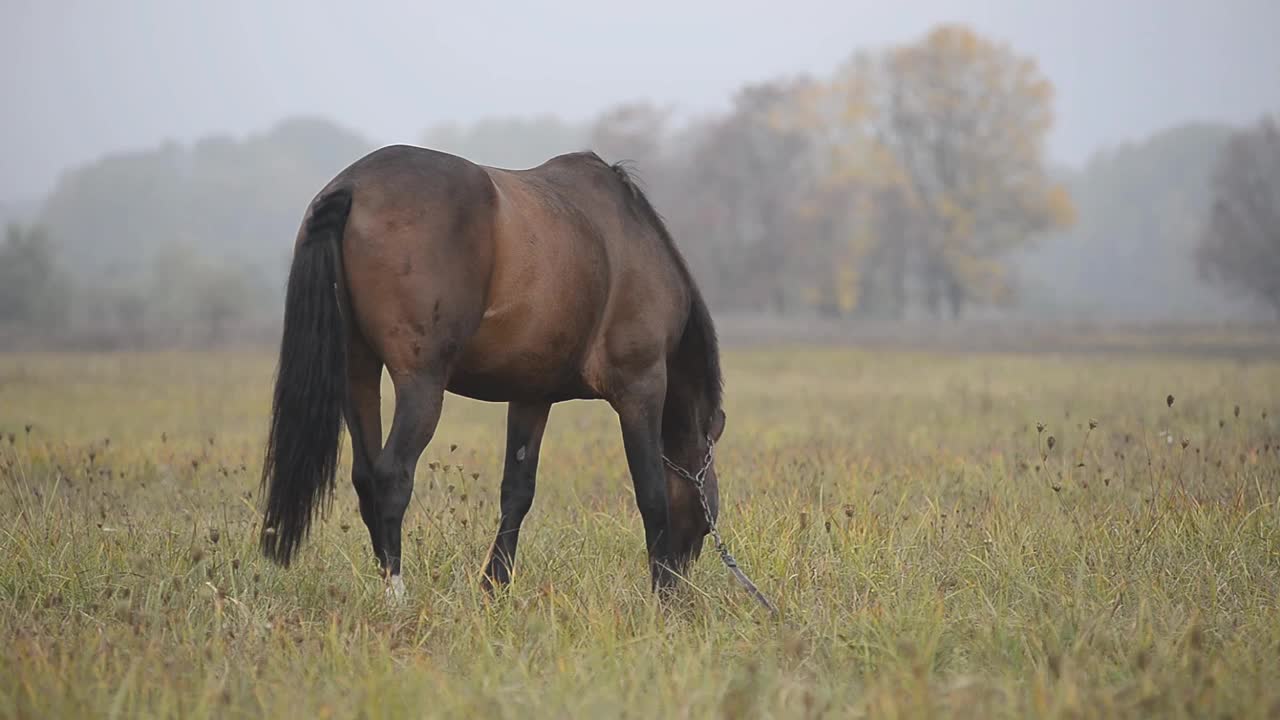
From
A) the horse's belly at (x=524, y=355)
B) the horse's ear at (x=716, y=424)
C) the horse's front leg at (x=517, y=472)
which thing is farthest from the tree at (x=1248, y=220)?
the horse's belly at (x=524, y=355)

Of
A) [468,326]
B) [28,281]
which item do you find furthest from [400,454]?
[28,281]

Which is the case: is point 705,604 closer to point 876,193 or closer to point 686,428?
point 686,428

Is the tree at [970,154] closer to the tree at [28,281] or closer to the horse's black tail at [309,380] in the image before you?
the horse's black tail at [309,380]

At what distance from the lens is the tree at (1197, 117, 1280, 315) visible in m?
38.3

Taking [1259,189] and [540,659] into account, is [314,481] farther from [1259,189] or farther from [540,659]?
[1259,189]

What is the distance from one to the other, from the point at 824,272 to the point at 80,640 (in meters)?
41.0

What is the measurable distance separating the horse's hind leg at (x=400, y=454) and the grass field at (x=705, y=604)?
0.22 m

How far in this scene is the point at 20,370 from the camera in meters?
22.2

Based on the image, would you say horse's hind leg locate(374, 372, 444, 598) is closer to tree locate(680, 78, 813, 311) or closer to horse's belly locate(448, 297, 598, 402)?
horse's belly locate(448, 297, 598, 402)

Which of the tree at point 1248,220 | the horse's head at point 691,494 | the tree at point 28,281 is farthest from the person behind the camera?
the tree at point 28,281

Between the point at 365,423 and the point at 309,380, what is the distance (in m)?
0.41

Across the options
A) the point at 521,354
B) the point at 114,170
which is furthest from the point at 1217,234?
the point at 114,170

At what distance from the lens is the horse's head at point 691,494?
207 inches

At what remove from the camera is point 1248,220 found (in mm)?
39625
